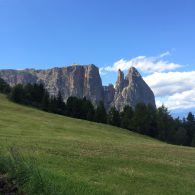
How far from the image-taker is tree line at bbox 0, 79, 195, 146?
373 feet

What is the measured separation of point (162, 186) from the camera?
17.3 m

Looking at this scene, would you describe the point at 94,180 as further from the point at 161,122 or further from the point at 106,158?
the point at 161,122

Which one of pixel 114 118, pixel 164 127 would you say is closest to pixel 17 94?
pixel 114 118

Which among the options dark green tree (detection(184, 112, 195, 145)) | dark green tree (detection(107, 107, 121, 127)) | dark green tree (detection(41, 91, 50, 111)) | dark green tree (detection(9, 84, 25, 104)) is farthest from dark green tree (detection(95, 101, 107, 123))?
dark green tree (detection(184, 112, 195, 145))

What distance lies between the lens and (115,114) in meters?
118

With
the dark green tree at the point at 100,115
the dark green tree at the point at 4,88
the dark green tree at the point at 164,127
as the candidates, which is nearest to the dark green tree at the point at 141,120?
the dark green tree at the point at 164,127

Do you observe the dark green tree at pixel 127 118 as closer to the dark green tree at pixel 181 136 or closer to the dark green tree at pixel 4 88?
the dark green tree at pixel 181 136

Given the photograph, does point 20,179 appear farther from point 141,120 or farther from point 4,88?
point 4,88

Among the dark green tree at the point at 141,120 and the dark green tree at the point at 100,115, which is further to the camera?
the dark green tree at the point at 141,120

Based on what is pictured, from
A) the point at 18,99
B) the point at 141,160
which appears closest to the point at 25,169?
the point at 141,160

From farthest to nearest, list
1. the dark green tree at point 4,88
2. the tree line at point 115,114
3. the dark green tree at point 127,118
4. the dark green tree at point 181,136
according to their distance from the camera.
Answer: the dark green tree at point 4,88 < the dark green tree at point 181,136 < the dark green tree at point 127,118 < the tree line at point 115,114

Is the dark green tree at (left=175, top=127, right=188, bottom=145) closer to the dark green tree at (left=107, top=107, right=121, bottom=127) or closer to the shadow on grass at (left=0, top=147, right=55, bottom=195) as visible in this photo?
the dark green tree at (left=107, top=107, right=121, bottom=127)

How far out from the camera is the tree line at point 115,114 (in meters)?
114

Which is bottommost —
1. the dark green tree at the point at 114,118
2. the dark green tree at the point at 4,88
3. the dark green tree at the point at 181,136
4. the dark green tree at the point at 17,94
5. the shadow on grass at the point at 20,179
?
the shadow on grass at the point at 20,179
